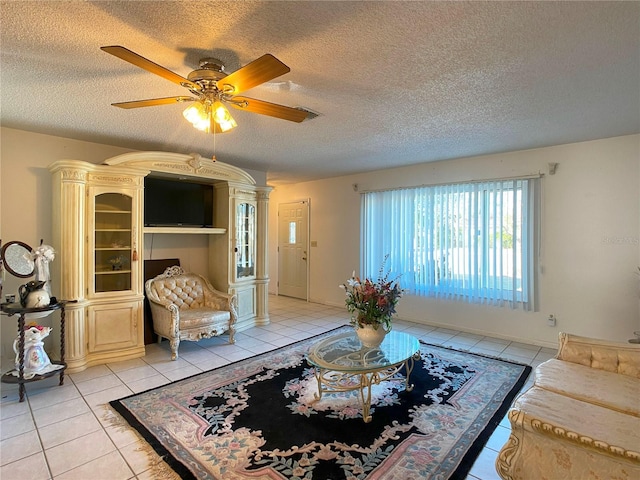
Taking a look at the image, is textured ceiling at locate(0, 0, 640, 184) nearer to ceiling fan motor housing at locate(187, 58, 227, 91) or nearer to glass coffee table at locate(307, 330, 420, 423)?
ceiling fan motor housing at locate(187, 58, 227, 91)

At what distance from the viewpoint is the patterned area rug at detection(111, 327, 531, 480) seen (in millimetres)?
1894

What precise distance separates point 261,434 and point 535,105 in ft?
10.9

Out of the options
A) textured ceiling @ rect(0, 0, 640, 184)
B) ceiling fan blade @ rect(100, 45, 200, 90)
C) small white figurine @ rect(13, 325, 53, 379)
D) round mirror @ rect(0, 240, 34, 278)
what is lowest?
small white figurine @ rect(13, 325, 53, 379)

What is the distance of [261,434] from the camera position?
86.4 inches

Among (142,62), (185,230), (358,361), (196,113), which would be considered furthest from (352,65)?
(185,230)

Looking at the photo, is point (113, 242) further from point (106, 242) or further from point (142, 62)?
point (142, 62)

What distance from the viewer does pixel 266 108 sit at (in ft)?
6.95

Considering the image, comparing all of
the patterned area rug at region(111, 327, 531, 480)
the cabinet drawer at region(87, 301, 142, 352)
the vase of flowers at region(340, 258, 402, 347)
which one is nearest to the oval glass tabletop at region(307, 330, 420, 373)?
the vase of flowers at region(340, 258, 402, 347)

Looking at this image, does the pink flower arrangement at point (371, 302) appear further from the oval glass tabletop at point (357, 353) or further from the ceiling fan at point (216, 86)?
the ceiling fan at point (216, 86)

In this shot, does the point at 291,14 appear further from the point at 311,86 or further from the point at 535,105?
the point at 535,105

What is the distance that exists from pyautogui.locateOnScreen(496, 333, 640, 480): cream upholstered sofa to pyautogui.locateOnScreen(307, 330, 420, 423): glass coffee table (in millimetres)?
896

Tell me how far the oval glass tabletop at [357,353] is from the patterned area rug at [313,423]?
37 centimetres

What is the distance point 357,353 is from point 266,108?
6.57ft

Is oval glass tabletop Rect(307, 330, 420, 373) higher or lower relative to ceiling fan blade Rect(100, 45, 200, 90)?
lower
